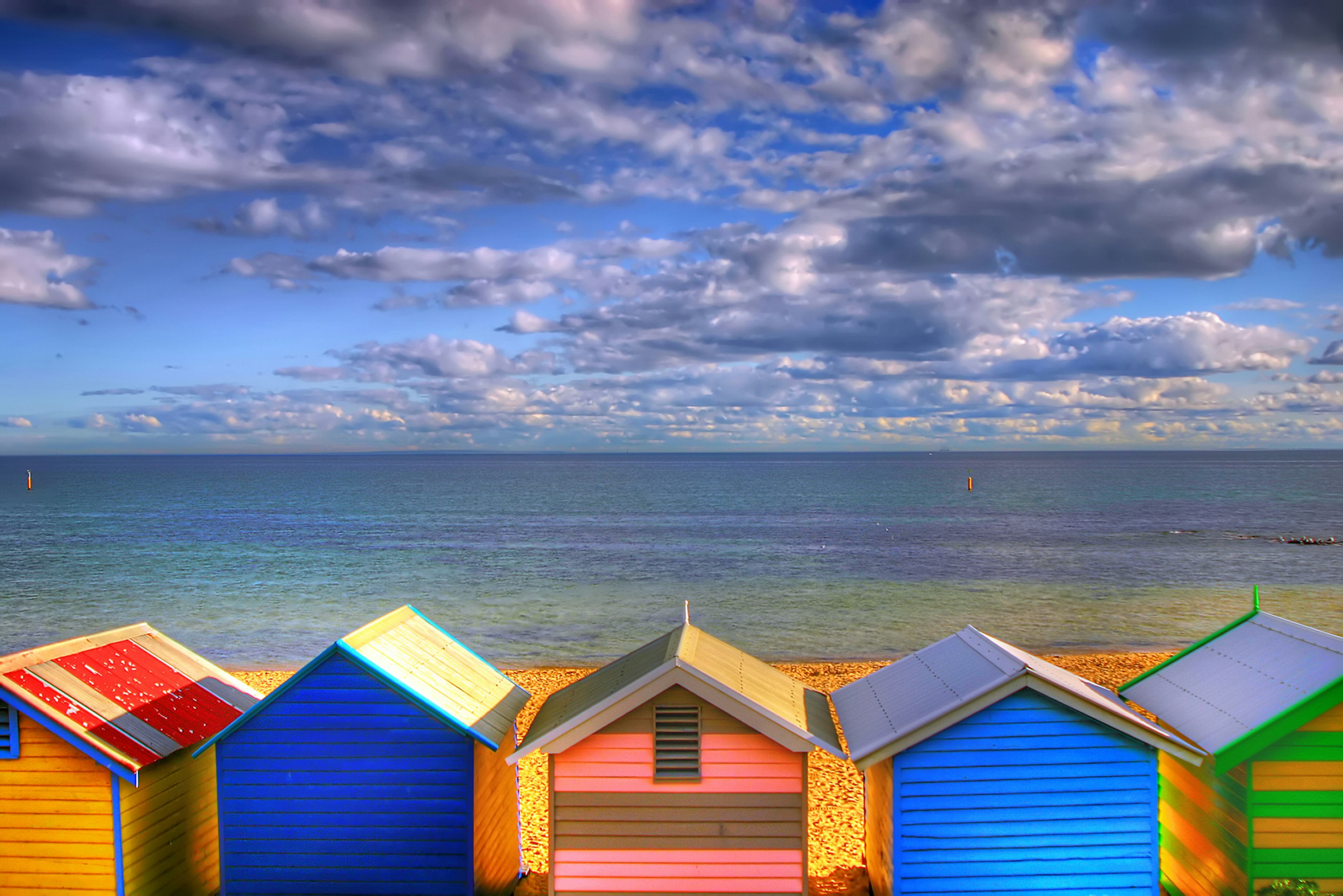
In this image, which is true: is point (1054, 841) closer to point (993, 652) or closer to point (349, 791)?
point (993, 652)

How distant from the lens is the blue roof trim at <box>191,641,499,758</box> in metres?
10.9

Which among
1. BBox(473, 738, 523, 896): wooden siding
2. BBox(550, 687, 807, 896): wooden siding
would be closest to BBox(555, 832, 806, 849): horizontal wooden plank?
BBox(550, 687, 807, 896): wooden siding

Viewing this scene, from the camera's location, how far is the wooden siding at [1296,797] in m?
10.3

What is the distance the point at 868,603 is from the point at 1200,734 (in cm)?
3461

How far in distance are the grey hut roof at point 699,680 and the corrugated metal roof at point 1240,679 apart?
4.48m

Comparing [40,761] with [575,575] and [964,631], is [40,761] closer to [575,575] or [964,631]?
[964,631]

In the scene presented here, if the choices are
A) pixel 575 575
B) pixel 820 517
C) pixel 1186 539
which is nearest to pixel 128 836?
pixel 575 575

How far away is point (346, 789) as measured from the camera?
11.1m

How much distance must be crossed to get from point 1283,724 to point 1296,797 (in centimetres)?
91

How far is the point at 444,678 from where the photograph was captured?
40.4 feet

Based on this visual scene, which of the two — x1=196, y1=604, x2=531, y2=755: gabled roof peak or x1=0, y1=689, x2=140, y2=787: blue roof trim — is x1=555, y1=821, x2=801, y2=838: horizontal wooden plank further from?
x1=0, y1=689, x2=140, y2=787: blue roof trim

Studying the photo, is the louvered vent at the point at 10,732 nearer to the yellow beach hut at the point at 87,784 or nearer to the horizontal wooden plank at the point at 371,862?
the yellow beach hut at the point at 87,784

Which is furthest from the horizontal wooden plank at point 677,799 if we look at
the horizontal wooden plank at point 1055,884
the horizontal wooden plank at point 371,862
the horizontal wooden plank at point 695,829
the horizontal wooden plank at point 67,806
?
the horizontal wooden plank at point 67,806

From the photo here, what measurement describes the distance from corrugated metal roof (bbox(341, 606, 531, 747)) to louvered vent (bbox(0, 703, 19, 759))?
3.90 m
